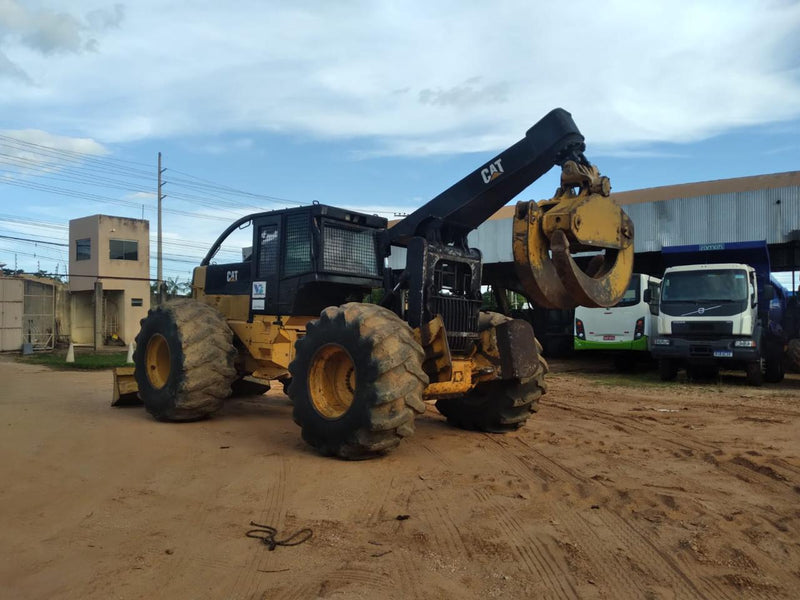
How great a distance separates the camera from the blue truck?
44.2ft

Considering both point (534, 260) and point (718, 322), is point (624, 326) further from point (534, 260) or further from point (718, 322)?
point (534, 260)

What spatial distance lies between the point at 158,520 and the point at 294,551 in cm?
122

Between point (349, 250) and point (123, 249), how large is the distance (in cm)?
2599

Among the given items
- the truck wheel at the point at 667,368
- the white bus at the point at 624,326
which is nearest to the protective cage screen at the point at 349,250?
the truck wheel at the point at 667,368

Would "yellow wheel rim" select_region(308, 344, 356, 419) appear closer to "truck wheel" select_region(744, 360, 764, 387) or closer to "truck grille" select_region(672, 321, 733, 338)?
"truck grille" select_region(672, 321, 733, 338)

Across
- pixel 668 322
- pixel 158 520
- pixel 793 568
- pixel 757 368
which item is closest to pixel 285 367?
pixel 158 520

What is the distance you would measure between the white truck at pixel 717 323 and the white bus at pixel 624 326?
1992mm

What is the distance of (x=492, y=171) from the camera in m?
7.18

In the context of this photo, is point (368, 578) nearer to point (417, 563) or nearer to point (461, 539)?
point (417, 563)

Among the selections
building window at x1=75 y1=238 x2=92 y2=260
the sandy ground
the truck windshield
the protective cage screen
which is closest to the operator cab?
the protective cage screen

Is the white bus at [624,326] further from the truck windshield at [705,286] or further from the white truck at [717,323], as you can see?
the truck windshield at [705,286]

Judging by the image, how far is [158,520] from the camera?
15.5 ft

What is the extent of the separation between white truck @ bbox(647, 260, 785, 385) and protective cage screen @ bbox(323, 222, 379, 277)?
8385 millimetres

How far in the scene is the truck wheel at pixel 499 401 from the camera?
777 cm
